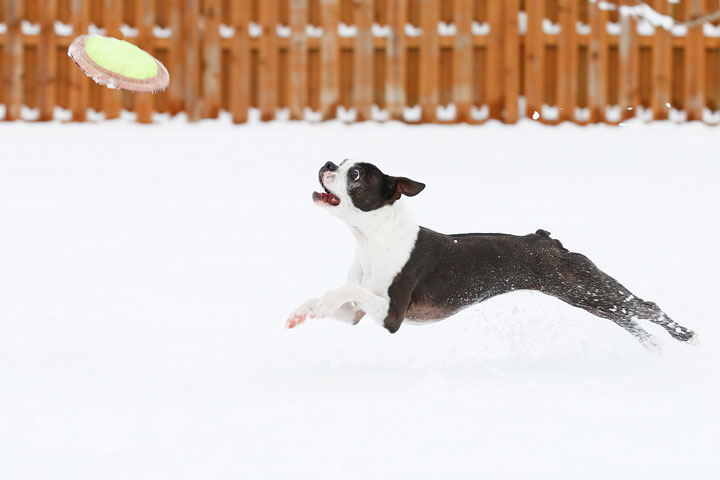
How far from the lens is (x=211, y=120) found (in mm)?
9617

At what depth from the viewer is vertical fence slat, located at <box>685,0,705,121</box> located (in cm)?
989

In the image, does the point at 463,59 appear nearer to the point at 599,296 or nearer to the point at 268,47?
the point at 268,47

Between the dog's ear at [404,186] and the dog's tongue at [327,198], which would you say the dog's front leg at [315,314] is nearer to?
the dog's tongue at [327,198]

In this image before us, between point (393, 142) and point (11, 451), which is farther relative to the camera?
point (393, 142)

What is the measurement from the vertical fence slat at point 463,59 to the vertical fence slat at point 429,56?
19 cm

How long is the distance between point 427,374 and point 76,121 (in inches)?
249

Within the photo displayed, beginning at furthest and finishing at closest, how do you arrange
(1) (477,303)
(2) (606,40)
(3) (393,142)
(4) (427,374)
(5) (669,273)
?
(2) (606,40) → (3) (393,142) → (5) (669,273) → (1) (477,303) → (4) (427,374)

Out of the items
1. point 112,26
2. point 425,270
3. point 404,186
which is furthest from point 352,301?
point 112,26

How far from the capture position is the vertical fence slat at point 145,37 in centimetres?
938

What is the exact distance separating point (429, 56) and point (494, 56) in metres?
0.68

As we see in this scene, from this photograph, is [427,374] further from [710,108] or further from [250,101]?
[710,108]

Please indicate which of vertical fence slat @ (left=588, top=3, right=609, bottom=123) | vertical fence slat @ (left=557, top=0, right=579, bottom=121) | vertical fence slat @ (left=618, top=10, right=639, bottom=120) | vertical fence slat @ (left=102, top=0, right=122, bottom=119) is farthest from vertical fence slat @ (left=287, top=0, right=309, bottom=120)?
vertical fence slat @ (left=618, top=10, right=639, bottom=120)

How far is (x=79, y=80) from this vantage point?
9453mm

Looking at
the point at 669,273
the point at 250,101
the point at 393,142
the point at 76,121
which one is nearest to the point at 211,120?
the point at 250,101
